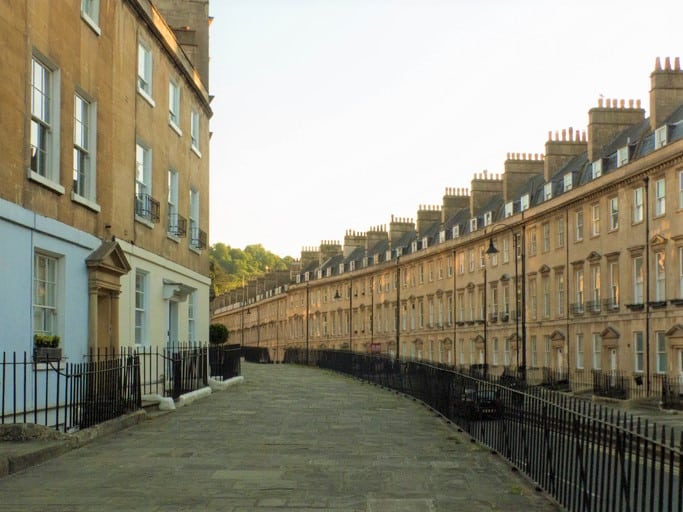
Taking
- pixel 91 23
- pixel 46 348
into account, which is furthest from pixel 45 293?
pixel 91 23

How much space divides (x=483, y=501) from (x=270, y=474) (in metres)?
2.76

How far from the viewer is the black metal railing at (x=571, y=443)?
7359 mm

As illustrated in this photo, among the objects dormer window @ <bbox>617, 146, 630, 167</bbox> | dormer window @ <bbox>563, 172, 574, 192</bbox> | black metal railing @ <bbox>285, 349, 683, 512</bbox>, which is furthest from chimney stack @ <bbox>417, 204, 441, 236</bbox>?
black metal railing @ <bbox>285, 349, 683, 512</bbox>

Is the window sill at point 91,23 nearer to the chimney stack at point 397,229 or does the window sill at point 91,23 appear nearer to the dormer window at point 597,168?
the dormer window at point 597,168

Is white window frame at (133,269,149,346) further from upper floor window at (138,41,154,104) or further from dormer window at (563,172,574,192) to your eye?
dormer window at (563,172,574,192)

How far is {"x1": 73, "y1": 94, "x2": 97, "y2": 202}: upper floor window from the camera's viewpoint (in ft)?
53.9

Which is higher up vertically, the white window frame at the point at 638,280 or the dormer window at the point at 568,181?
the dormer window at the point at 568,181

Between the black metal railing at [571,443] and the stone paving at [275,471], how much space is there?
0.32 meters

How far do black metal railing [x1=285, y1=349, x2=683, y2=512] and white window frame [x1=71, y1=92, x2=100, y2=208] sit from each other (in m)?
7.68

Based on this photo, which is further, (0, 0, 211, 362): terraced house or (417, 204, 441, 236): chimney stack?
(417, 204, 441, 236): chimney stack

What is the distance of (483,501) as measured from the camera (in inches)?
375

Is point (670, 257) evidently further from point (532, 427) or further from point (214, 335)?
point (532, 427)

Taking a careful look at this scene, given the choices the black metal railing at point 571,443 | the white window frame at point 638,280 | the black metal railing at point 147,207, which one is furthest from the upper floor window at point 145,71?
the white window frame at point 638,280

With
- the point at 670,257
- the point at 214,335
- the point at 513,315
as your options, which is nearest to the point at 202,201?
the point at 214,335
